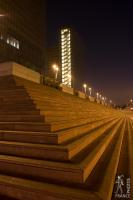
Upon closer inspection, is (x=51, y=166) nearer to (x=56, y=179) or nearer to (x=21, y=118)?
(x=56, y=179)

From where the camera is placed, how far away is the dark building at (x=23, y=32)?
4209cm

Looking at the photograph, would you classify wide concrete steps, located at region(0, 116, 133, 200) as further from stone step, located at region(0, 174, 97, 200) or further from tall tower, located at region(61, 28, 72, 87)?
tall tower, located at region(61, 28, 72, 87)

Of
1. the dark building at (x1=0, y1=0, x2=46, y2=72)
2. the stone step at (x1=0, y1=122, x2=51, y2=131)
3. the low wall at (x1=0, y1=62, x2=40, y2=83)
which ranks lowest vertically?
the stone step at (x1=0, y1=122, x2=51, y2=131)

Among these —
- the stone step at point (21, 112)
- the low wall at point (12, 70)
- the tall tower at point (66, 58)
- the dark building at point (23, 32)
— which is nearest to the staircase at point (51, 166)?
the stone step at point (21, 112)

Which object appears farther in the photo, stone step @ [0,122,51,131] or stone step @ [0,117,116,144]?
stone step @ [0,122,51,131]

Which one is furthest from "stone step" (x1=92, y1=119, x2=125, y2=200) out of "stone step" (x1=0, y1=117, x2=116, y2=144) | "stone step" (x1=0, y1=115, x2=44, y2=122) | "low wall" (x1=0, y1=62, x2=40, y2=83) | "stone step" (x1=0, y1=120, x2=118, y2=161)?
"low wall" (x1=0, y1=62, x2=40, y2=83)

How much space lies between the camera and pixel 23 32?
165 ft

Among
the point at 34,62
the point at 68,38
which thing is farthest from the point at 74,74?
the point at 34,62

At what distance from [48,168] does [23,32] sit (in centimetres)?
5153

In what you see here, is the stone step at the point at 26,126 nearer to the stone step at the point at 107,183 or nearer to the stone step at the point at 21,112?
the stone step at the point at 21,112
